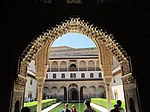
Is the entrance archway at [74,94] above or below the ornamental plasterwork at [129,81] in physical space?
below

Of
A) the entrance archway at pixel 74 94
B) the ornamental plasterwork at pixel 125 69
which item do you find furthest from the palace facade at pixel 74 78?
the ornamental plasterwork at pixel 125 69

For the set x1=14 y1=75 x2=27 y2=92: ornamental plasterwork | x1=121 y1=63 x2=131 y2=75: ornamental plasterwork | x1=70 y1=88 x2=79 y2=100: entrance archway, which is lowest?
x1=70 y1=88 x2=79 y2=100: entrance archway

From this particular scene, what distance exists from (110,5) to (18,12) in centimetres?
269

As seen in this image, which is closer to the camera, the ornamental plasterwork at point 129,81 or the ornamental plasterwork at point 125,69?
the ornamental plasterwork at point 129,81

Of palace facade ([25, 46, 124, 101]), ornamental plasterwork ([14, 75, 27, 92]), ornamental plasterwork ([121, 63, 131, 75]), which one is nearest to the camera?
ornamental plasterwork ([14, 75, 27, 92])

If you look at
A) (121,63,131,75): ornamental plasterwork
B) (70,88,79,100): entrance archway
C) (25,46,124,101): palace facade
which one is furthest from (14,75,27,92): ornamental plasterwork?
(70,88,79,100): entrance archway

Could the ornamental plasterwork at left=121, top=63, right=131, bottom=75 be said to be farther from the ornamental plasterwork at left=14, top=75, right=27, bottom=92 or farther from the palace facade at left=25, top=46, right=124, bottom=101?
the palace facade at left=25, top=46, right=124, bottom=101

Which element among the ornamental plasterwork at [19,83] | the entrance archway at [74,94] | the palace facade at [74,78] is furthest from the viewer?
the entrance archway at [74,94]

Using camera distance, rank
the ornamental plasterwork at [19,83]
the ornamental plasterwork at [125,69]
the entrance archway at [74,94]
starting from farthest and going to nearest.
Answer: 1. the entrance archway at [74,94]
2. the ornamental plasterwork at [125,69]
3. the ornamental plasterwork at [19,83]

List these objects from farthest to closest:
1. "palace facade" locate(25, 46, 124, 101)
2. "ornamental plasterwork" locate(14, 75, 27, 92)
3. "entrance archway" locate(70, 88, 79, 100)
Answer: "entrance archway" locate(70, 88, 79, 100), "palace facade" locate(25, 46, 124, 101), "ornamental plasterwork" locate(14, 75, 27, 92)

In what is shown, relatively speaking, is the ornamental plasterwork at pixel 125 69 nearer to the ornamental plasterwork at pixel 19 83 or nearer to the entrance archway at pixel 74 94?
the ornamental plasterwork at pixel 19 83

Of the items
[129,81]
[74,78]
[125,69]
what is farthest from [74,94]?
[129,81]

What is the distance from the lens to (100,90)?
27.7 m

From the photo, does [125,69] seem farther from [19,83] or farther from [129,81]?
[19,83]
